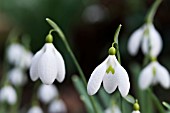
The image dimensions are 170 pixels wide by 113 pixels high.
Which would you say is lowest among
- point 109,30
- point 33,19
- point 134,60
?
point 134,60

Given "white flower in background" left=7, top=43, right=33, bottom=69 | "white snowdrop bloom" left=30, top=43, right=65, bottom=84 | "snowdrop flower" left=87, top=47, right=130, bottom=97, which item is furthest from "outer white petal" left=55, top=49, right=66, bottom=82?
"white flower in background" left=7, top=43, right=33, bottom=69

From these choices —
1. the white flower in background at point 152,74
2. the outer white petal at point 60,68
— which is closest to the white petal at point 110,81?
the outer white petal at point 60,68

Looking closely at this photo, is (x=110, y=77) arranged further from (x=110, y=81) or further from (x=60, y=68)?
(x=60, y=68)

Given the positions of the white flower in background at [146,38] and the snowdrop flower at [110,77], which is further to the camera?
the white flower in background at [146,38]

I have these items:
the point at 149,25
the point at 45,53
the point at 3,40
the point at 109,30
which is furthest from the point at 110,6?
the point at 45,53

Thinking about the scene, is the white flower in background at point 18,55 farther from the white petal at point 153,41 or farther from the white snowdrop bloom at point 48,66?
the white snowdrop bloom at point 48,66

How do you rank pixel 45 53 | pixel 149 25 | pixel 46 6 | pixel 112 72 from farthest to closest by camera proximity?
1. pixel 46 6
2. pixel 149 25
3. pixel 45 53
4. pixel 112 72

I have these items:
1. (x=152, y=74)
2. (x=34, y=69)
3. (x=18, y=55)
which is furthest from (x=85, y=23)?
(x=34, y=69)

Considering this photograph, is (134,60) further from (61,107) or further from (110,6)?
(61,107)
